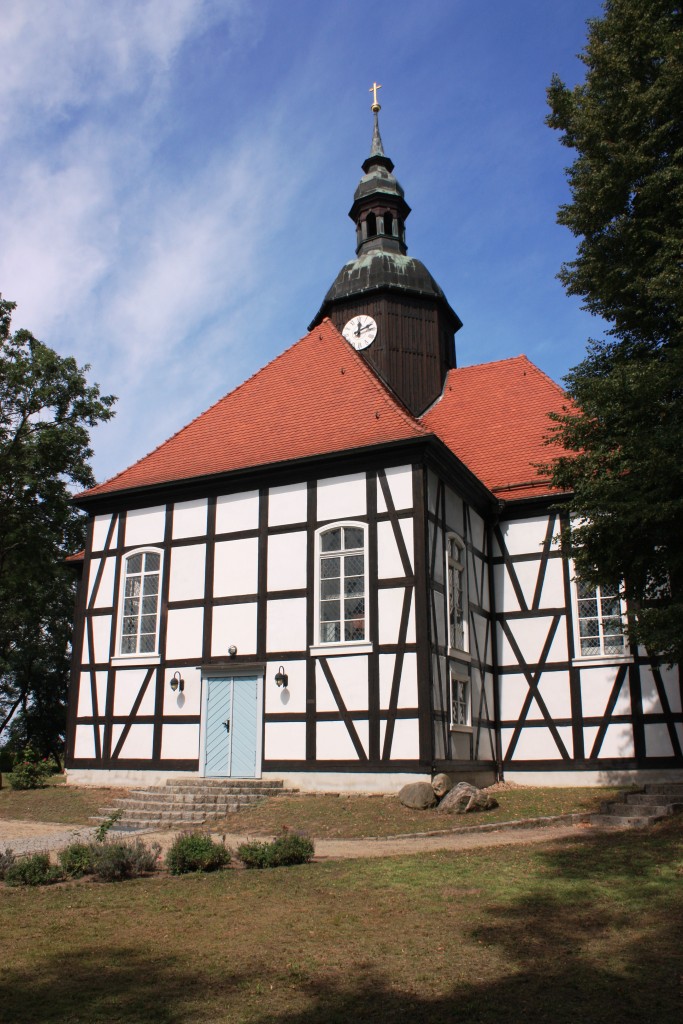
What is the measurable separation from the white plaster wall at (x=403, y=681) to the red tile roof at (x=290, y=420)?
3.83m

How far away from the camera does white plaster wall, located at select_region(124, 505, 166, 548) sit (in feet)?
59.2

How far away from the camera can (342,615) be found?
1548 centimetres

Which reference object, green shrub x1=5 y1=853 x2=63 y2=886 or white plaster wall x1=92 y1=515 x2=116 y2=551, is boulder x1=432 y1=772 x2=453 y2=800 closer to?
green shrub x1=5 y1=853 x2=63 y2=886

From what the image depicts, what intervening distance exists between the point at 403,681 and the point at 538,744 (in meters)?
4.32

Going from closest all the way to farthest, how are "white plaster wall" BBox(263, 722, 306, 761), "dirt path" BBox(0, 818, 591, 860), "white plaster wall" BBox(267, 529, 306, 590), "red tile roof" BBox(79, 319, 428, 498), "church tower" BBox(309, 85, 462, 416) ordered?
"dirt path" BBox(0, 818, 591, 860) < "white plaster wall" BBox(263, 722, 306, 761) < "white plaster wall" BBox(267, 529, 306, 590) < "red tile roof" BBox(79, 319, 428, 498) < "church tower" BBox(309, 85, 462, 416)

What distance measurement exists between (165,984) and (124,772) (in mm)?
12196

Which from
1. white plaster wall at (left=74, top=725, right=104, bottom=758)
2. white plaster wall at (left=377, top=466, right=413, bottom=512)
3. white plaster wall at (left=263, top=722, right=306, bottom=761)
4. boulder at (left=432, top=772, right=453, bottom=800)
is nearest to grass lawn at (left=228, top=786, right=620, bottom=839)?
boulder at (left=432, top=772, right=453, bottom=800)

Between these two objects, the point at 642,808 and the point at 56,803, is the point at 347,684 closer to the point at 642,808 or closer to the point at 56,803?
the point at 642,808

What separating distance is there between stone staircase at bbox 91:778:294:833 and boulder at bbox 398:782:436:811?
2594mm

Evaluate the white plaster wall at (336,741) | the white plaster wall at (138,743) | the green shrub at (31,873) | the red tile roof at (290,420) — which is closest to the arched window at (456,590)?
the white plaster wall at (336,741)

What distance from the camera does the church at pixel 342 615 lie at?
1507cm

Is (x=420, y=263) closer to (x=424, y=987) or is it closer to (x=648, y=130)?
(x=648, y=130)

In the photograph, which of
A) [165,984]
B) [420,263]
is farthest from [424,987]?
[420,263]

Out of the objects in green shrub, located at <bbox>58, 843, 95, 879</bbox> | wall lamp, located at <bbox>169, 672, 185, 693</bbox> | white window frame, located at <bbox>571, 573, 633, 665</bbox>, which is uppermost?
white window frame, located at <bbox>571, 573, 633, 665</bbox>
